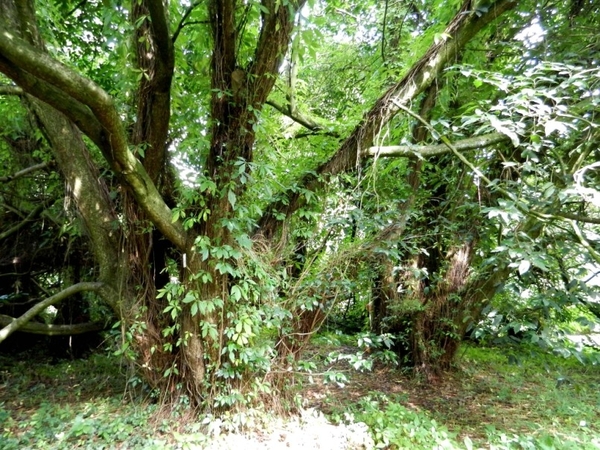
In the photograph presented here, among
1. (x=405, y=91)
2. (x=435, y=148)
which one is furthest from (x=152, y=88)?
(x=435, y=148)

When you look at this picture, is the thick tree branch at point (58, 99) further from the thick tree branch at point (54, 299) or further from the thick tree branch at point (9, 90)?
the thick tree branch at point (54, 299)

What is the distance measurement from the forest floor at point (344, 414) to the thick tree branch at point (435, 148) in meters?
1.69

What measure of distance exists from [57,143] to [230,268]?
1.93m

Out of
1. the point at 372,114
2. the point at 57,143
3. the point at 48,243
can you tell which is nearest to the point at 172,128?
the point at 57,143

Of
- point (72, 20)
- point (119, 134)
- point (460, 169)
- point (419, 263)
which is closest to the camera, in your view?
point (119, 134)

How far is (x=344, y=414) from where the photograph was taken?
3.19 m

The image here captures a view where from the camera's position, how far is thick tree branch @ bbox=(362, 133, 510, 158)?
2771mm

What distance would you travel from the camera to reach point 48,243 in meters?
5.04

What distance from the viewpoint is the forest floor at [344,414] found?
264cm

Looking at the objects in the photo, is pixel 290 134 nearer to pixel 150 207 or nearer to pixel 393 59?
pixel 393 59

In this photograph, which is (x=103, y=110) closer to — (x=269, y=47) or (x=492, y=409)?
(x=269, y=47)

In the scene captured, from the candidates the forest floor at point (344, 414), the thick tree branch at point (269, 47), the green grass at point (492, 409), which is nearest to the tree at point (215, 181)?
the thick tree branch at point (269, 47)

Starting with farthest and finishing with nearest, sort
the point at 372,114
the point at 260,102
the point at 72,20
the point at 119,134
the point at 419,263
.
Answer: the point at 419,263 → the point at 72,20 → the point at 372,114 → the point at 260,102 → the point at 119,134

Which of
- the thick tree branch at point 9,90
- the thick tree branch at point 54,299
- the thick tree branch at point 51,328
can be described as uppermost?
the thick tree branch at point 9,90
